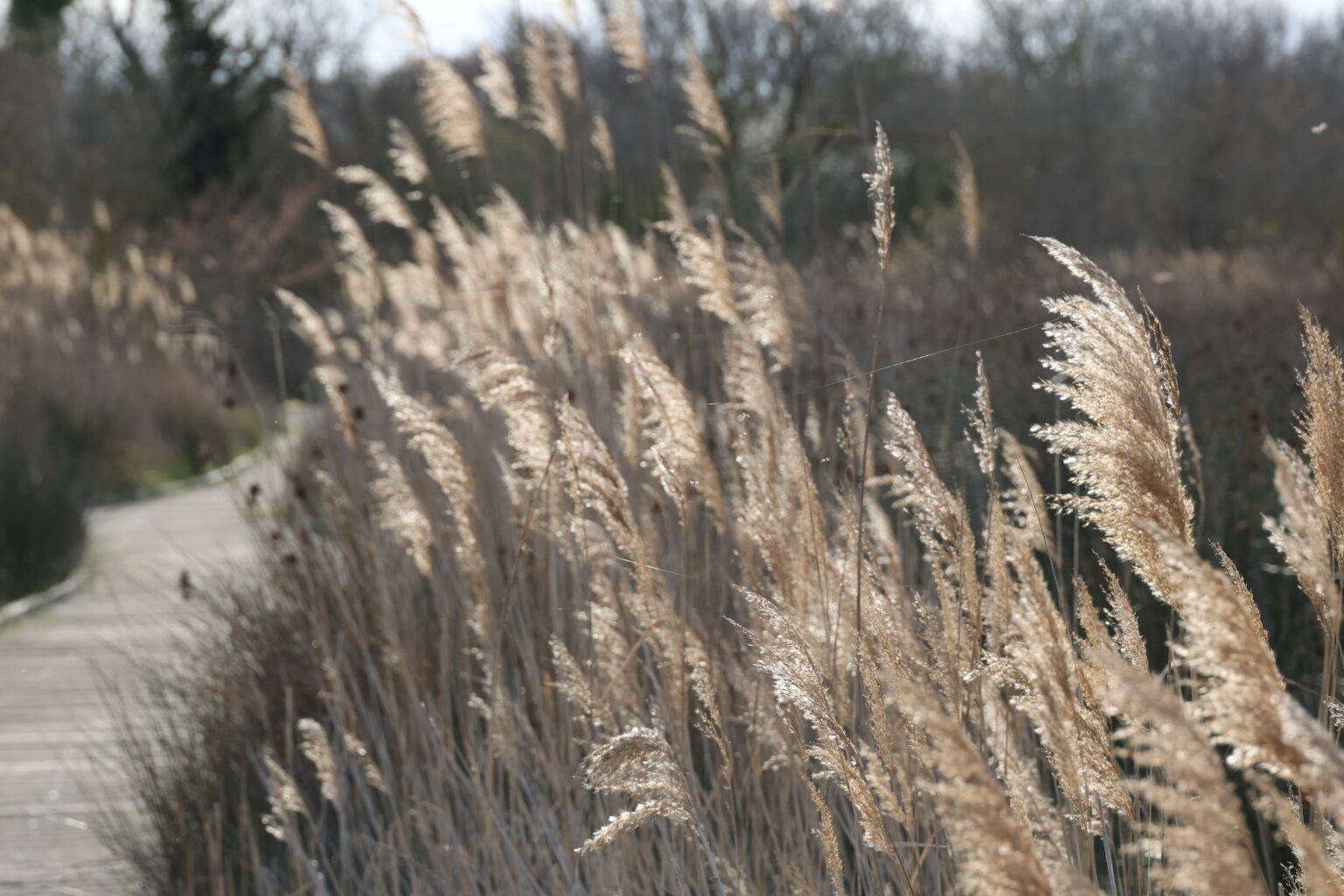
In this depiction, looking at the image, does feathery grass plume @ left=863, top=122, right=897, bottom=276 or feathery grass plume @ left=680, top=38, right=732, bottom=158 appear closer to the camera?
feathery grass plume @ left=863, top=122, right=897, bottom=276

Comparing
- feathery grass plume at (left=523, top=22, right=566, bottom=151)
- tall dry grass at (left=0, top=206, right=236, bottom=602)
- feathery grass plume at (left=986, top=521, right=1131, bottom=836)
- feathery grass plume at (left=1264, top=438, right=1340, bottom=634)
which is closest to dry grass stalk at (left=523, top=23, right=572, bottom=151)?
feathery grass plume at (left=523, top=22, right=566, bottom=151)

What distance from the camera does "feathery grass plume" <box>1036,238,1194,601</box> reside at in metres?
1.48

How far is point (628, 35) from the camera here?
4293 mm

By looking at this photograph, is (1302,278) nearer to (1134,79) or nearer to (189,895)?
(189,895)

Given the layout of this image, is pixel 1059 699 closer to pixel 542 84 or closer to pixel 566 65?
pixel 542 84

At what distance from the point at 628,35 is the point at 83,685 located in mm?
3425

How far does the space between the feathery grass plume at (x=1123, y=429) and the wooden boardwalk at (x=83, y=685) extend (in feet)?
9.35

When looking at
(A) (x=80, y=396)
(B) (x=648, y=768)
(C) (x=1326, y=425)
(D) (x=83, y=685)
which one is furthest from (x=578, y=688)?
(A) (x=80, y=396)

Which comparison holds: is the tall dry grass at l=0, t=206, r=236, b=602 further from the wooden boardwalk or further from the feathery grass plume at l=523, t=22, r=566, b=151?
the feathery grass plume at l=523, t=22, r=566, b=151

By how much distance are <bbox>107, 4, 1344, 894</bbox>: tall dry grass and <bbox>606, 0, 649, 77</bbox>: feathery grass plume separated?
0.07 feet

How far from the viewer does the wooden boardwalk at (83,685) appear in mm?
3758

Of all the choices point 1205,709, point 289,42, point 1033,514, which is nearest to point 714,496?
point 1033,514

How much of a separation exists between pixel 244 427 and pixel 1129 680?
13342 mm

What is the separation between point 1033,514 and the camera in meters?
2.12
